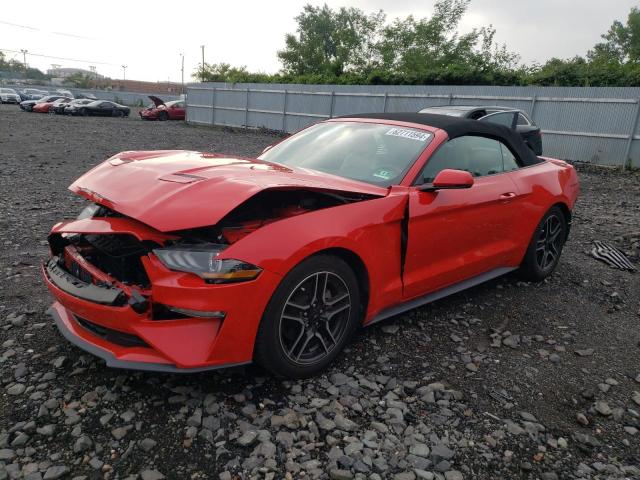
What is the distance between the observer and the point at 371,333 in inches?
132

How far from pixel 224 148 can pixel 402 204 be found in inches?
523

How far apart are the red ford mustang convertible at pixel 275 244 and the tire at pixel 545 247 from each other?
2.21ft

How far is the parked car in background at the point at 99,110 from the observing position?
30503 mm

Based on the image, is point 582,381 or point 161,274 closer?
point 161,274

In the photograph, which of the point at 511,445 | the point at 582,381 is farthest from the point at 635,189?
the point at 511,445

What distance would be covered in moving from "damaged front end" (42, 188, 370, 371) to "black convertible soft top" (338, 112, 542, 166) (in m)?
1.55

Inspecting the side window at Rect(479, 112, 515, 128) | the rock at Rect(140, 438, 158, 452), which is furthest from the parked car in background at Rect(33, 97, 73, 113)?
the rock at Rect(140, 438, 158, 452)

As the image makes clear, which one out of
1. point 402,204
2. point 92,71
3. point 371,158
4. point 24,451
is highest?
point 92,71

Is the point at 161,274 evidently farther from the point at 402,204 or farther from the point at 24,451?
the point at 402,204

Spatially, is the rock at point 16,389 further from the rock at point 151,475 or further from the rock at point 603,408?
the rock at point 603,408

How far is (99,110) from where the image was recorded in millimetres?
31391

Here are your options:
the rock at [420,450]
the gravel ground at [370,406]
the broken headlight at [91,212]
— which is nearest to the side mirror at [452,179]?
the gravel ground at [370,406]

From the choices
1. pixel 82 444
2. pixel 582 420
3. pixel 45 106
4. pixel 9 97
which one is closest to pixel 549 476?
pixel 582 420

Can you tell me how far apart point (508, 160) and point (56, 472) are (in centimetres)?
382
